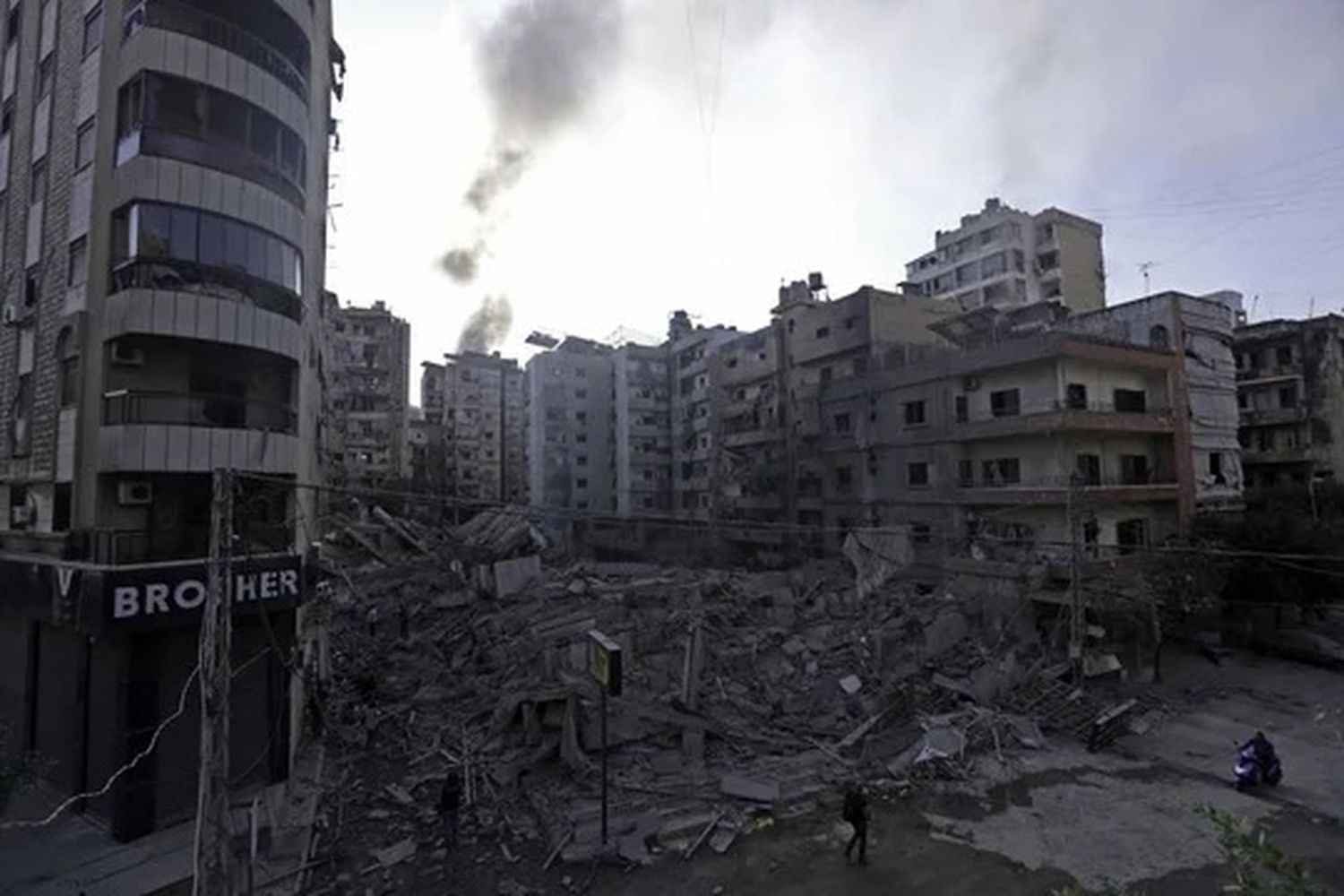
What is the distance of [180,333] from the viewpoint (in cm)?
1838

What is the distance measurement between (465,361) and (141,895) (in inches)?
3388

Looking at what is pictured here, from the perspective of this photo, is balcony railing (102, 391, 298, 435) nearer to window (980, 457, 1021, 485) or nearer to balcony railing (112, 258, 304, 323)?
balcony railing (112, 258, 304, 323)

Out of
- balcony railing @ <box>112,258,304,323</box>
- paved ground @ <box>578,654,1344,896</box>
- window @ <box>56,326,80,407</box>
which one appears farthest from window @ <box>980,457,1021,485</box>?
window @ <box>56,326,80,407</box>

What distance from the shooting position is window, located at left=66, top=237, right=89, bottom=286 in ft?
62.6

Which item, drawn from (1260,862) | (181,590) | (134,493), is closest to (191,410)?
(134,493)

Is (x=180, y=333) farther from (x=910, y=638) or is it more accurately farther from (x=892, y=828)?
(x=910, y=638)

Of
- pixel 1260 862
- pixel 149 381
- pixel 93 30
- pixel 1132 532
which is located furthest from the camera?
pixel 1132 532

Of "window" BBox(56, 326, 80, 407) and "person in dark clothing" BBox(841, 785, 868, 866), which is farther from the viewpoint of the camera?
"window" BBox(56, 326, 80, 407)

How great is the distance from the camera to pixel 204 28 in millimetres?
19625

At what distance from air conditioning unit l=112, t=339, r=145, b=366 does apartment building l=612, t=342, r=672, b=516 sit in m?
52.4

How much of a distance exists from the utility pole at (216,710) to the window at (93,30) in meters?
16.9

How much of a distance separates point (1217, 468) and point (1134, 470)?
6.56m

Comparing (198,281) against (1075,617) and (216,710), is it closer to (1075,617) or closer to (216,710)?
(216,710)

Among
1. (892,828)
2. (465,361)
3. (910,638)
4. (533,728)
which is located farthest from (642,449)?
(892,828)
